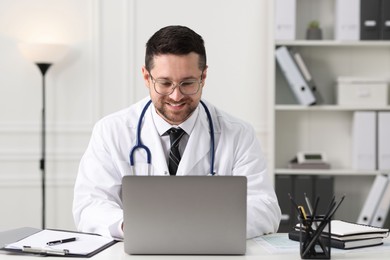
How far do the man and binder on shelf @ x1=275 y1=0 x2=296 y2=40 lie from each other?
5.08 ft

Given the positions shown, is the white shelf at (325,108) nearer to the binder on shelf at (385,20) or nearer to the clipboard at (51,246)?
the binder on shelf at (385,20)

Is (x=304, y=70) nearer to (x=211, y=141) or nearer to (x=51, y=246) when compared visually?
(x=211, y=141)

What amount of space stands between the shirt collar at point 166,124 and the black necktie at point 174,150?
2 cm

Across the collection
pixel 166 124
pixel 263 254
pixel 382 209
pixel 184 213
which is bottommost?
pixel 382 209

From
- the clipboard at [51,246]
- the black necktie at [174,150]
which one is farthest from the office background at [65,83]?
the clipboard at [51,246]

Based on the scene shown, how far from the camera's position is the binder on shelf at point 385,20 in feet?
12.9

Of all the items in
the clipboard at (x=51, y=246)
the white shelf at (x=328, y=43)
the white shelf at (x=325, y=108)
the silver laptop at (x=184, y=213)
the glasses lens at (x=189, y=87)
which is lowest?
the clipboard at (x=51, y=246)

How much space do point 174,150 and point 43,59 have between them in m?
1.84

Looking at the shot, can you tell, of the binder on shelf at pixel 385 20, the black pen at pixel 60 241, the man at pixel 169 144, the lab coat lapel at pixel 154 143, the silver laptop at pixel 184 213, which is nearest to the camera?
the silver laptop at pixel 184 213

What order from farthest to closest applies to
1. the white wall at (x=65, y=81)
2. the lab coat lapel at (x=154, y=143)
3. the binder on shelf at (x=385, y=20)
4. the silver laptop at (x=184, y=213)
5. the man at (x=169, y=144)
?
the white wall at (x=65, y=81)
the binder on shelf at (x=385, y=20)
the lab coat lapel at (x=154, y=143)
the man at (x=169, y=144)
the silver laptop at (x=184, y=213)

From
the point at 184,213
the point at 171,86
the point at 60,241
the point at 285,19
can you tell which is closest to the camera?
the point at 184,213

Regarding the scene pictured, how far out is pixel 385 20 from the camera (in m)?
3.98

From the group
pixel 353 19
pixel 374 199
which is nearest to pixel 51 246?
pixel 374 199

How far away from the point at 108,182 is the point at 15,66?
2.11 metres
